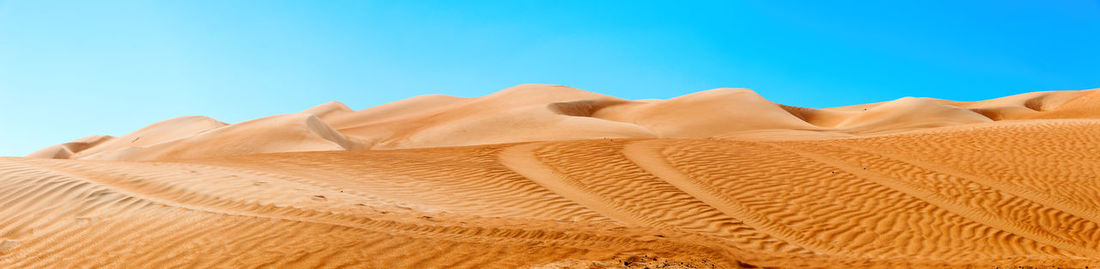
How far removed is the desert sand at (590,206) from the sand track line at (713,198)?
5cm

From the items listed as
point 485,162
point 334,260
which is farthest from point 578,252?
point 485,162

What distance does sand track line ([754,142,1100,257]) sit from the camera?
8.86 m

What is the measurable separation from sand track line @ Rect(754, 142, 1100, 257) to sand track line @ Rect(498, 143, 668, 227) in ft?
16.0

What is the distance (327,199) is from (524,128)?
29.7 m

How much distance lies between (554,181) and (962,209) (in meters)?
6.56

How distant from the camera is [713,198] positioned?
1096 centimetres

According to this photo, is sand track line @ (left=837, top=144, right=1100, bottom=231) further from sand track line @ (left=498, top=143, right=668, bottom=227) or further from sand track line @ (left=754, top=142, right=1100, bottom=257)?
sand track line @ (left=498, top=143, right=668, bottom=227)

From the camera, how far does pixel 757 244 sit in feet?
26.9

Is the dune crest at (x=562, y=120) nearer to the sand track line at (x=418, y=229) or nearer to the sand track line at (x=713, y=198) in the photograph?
the sand track line at (x=713, y=198)

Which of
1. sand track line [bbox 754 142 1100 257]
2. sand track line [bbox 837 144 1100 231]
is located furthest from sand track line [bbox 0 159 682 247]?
sand track line [bbox 837 144 1100 231]

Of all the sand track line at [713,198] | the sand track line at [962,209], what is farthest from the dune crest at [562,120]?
Answer: the sand track line at [962,209]

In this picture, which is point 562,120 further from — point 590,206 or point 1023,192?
point 590,206

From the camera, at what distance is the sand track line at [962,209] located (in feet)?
29.1

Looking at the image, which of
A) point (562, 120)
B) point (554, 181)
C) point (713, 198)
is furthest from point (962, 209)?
point (562, 120)
